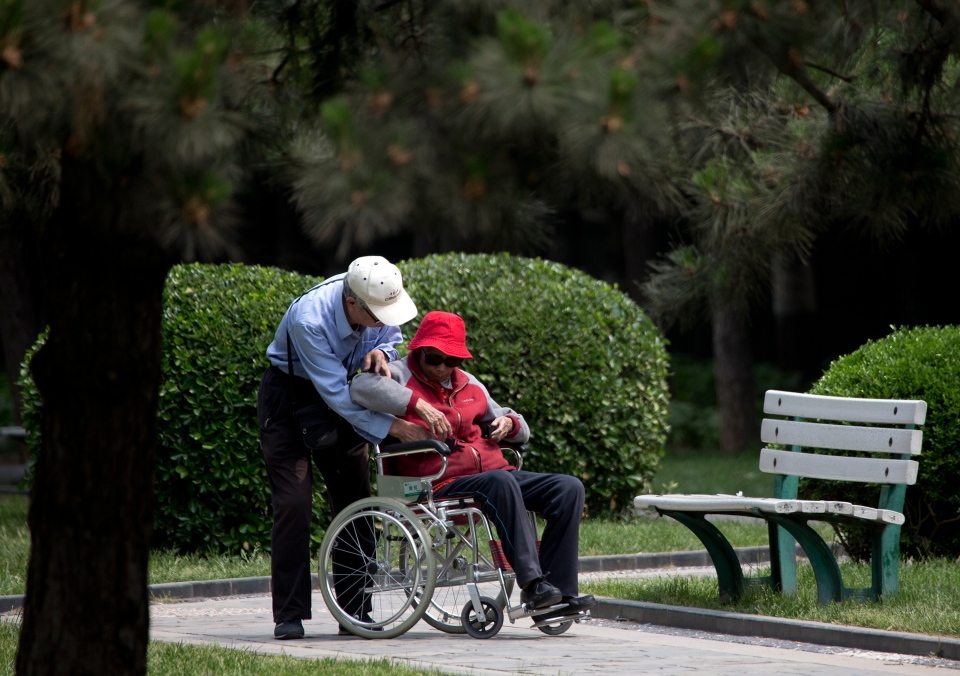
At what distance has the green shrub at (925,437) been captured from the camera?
27.6 ft

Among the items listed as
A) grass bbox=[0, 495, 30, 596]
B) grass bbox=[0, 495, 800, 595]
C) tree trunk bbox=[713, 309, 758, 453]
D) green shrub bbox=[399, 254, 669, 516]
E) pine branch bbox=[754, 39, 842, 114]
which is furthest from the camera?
tree trunk bbox=[713, 309, 758, 453]

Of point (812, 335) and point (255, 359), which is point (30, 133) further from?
point (812, 335)

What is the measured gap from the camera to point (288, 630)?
6.42m

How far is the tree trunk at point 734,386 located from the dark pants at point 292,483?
12.7 meters

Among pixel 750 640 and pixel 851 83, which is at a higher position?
pixel 851 83

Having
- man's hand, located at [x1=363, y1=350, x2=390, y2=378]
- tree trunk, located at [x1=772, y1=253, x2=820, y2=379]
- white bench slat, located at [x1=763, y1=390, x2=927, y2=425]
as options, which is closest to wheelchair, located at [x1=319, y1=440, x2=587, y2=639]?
man's hand, located at [x1=363, y1=350, x2=390, y2=378]

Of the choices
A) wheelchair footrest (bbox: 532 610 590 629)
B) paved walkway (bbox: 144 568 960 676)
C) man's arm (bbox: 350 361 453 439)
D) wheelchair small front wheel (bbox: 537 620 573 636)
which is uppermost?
man's arm (bbox: 350 361 453 439)

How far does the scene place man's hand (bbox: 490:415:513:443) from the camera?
22.2ft

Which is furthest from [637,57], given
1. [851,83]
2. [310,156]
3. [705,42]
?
[851,83]

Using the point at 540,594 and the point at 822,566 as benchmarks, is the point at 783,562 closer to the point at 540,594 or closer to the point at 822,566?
the point at 822,566

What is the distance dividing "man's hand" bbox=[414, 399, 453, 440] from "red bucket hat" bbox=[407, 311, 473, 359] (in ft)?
0.92

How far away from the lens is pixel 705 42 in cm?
352

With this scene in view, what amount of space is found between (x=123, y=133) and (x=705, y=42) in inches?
57.5

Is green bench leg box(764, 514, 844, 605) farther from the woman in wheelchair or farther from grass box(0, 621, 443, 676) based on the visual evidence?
grass box(0, 621, 443, 676)
